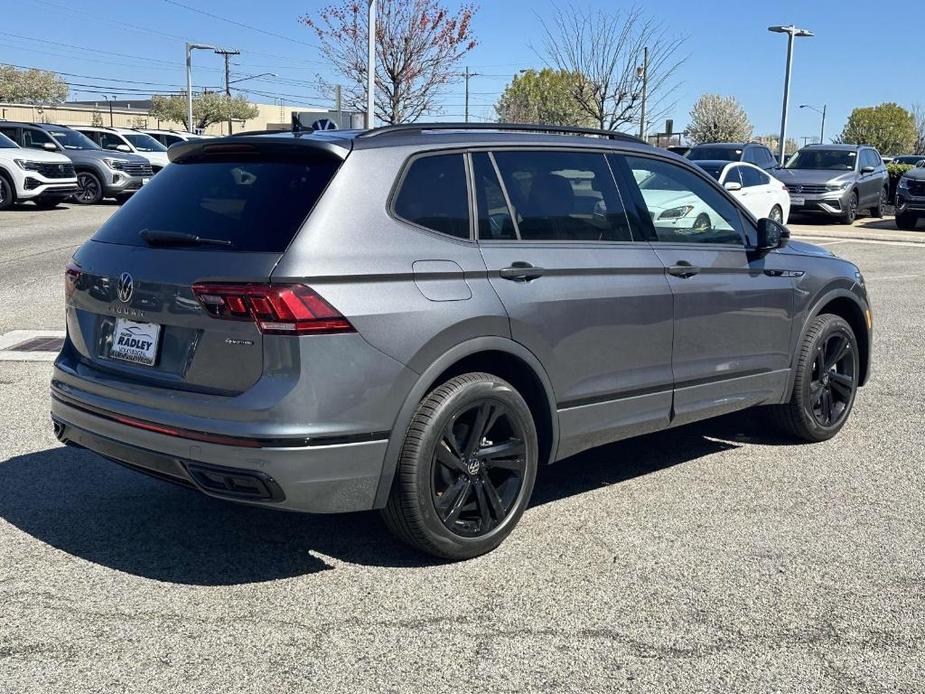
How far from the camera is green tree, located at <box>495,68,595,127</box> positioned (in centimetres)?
4514

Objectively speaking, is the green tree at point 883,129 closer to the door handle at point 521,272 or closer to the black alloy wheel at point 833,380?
the black alloy wheel at point 833,380

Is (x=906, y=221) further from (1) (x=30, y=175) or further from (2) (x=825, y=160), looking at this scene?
(1) (x=30, y=175)

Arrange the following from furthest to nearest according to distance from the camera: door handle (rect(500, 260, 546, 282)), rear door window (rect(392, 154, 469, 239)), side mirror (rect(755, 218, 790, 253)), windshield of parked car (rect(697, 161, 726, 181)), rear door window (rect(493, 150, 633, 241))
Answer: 1. windshield of parked car (rect(697, 161, 726, 181))
2. side mirror (rect(755, 218, 790, 253))
3. rear door window (rect(493, 150, 633, 241))
4. door handle (rect(500, 260, 546, 282))
5. rear door window (rect(392, 154, 469, 239))

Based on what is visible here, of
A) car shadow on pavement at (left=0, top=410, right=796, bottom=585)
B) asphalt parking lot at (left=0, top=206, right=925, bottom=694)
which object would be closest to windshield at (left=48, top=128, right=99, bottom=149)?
asphalt parking lot at (left=0, top=206, right=925, bottom=694)

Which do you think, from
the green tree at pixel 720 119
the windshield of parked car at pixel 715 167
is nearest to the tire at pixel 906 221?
the windshield of parked car at pixel 715 167

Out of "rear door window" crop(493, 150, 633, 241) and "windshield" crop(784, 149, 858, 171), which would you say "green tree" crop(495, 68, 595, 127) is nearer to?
"windshield" crop(784, 149, 858, 171)

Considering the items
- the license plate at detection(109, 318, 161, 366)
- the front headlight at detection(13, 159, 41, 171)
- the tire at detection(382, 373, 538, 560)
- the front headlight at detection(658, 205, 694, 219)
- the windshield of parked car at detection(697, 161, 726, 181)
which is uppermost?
the windshield of parked car at detection(697, 161, 726, 181)

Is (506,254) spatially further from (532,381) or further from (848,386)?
(848,386)

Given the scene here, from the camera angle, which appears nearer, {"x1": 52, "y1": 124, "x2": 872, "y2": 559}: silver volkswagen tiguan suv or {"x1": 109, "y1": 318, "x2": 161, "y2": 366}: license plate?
{"x1": 52, "y1": 124, "x2": 872, "y2": 559}: silver volkswagen tiguan suv

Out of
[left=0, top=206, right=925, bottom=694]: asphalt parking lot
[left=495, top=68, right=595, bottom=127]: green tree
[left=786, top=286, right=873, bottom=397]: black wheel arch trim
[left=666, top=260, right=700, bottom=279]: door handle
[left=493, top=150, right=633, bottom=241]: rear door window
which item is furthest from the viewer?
[left=495, top=68, right=595, bottom=127]: green tree

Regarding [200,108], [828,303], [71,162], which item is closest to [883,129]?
[200,108]

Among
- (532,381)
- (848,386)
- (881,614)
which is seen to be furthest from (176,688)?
(848,386)

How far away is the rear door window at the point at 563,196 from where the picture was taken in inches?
180

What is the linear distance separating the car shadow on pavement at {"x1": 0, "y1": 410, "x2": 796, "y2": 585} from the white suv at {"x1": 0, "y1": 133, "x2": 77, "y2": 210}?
17.6 m
